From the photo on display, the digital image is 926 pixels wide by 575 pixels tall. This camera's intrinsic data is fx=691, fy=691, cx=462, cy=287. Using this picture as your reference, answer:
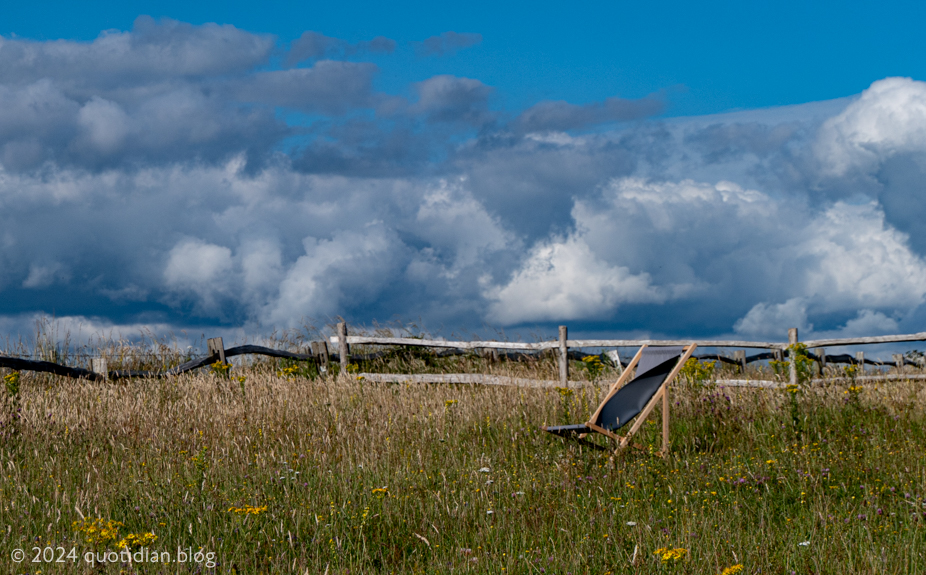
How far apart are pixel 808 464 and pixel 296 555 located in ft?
11.9

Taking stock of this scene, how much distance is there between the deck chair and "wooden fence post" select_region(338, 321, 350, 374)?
6.36 m

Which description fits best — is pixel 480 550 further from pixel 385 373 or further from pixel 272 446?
pixel 385 373

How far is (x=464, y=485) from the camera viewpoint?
174 inches

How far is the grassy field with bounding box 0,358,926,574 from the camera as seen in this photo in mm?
3256

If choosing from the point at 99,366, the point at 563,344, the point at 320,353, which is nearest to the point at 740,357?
the point at 563,344

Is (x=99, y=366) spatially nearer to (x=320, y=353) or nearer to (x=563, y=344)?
(x=320, y=353)

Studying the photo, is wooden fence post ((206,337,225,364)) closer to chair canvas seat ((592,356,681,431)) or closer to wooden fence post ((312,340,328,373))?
wooden fence post ((312,340,328,373))

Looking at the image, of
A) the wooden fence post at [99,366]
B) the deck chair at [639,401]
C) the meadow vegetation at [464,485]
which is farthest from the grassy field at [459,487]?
the wooden fence post at [99,366]

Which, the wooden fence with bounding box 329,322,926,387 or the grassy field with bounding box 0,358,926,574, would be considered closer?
the grassy field with bounding box 0,358,926,574

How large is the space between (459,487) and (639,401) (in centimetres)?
215

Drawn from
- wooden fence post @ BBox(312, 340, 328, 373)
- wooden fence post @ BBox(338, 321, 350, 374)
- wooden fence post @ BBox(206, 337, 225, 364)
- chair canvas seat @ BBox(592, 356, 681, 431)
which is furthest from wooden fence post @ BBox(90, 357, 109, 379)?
chair canvas seat @ BBox(592, 356, 681, 431)

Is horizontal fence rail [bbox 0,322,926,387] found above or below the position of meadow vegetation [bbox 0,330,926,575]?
above

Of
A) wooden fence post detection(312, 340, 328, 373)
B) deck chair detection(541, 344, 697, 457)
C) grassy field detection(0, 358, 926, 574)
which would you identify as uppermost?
wooden fence post detection(312, 340, 328, 373)

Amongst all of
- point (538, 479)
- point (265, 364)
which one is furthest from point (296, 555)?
point (265, 364)
